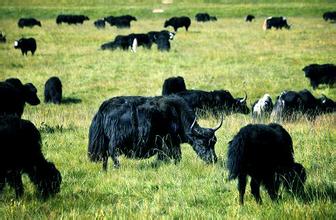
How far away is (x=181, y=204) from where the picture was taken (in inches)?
231

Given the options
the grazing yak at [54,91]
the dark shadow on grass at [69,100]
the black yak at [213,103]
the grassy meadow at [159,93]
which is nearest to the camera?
the grassy meadow at [159,93]

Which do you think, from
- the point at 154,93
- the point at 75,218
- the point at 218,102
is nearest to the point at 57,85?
the point at 154,93

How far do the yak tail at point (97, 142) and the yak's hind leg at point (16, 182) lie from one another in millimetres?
2129

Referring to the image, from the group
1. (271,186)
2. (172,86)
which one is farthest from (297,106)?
(271,186)

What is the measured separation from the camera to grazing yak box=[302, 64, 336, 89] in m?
18.7

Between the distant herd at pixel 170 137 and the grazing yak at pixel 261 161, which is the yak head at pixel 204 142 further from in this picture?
the grazing yak at pixel 261 161

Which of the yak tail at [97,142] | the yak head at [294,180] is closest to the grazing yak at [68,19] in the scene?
the yak tail at [97,142]

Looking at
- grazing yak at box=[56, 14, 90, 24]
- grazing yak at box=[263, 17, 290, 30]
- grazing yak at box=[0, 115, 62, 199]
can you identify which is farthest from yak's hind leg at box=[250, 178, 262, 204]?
grazing yak at box=[56, 14, 90, 24]

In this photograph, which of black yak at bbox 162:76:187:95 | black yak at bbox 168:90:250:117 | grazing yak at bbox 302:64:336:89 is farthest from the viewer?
grazing yak at bbox 302:64:336:89

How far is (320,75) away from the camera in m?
18.8

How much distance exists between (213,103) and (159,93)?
145 inches

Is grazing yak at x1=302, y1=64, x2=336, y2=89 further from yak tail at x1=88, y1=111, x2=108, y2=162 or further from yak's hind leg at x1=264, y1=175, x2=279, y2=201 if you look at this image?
yak's hind leg at x1=264, y1=175, x2=279, y2=201

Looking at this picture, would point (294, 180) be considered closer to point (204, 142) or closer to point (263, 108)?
point (204, 142)

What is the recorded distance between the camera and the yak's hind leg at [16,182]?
612 cm
